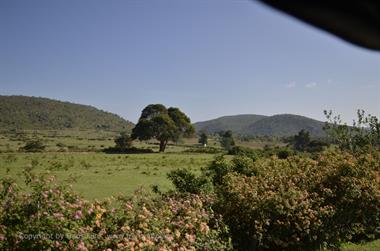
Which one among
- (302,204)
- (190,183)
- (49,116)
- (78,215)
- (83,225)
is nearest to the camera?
(78,215)

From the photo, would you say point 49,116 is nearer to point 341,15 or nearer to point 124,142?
point 124,142

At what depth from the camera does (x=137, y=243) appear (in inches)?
219

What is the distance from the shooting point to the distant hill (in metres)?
107

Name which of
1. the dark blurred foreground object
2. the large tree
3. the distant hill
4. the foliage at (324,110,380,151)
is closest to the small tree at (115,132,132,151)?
the large tree

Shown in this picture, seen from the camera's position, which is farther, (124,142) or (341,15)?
(124,142)

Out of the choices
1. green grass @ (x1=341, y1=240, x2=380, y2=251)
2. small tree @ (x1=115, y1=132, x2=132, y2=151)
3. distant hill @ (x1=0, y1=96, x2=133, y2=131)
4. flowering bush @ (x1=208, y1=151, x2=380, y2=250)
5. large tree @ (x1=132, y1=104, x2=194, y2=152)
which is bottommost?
green grass @ (x1=341, y1=240, x2=380, y2=251)

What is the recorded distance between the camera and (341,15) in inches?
37.4

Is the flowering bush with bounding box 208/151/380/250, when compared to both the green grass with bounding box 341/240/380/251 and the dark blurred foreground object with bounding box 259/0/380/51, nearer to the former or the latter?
the green grass with bounding box 341/240/380/251

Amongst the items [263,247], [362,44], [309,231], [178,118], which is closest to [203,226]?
[263,247]

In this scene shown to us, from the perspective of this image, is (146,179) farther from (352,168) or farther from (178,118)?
(178,118)

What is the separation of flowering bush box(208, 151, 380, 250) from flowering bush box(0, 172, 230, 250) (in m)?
1.68

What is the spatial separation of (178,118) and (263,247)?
167 ft

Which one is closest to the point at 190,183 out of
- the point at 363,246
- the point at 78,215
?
the point at 363,246

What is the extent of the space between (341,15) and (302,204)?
8.81 metres
